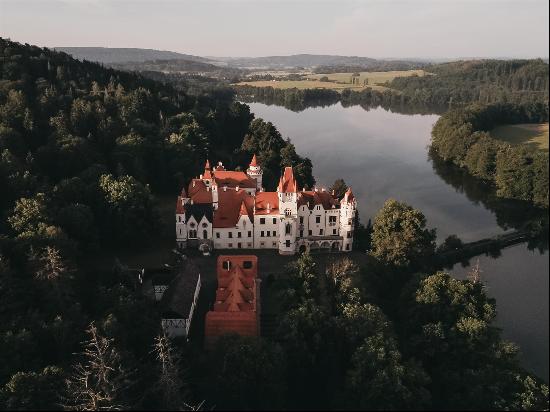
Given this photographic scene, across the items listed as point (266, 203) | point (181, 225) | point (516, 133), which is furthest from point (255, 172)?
point (516, 133)

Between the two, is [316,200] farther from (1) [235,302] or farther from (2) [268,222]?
(1) [235,302]

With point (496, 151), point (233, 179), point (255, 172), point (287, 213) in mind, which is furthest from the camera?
point (496, 151)

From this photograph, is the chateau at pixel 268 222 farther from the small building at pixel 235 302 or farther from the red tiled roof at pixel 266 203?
the small building at pixel 235 302

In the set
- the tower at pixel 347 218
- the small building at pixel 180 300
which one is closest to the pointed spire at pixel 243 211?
the small building at pixel 180 300

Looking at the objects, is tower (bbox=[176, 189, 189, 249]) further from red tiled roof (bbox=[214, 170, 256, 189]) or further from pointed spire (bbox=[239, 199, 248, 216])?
red tiled roof (bbox=[214, 170, 256, 189])

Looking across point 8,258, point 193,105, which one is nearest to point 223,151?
point 193,105
